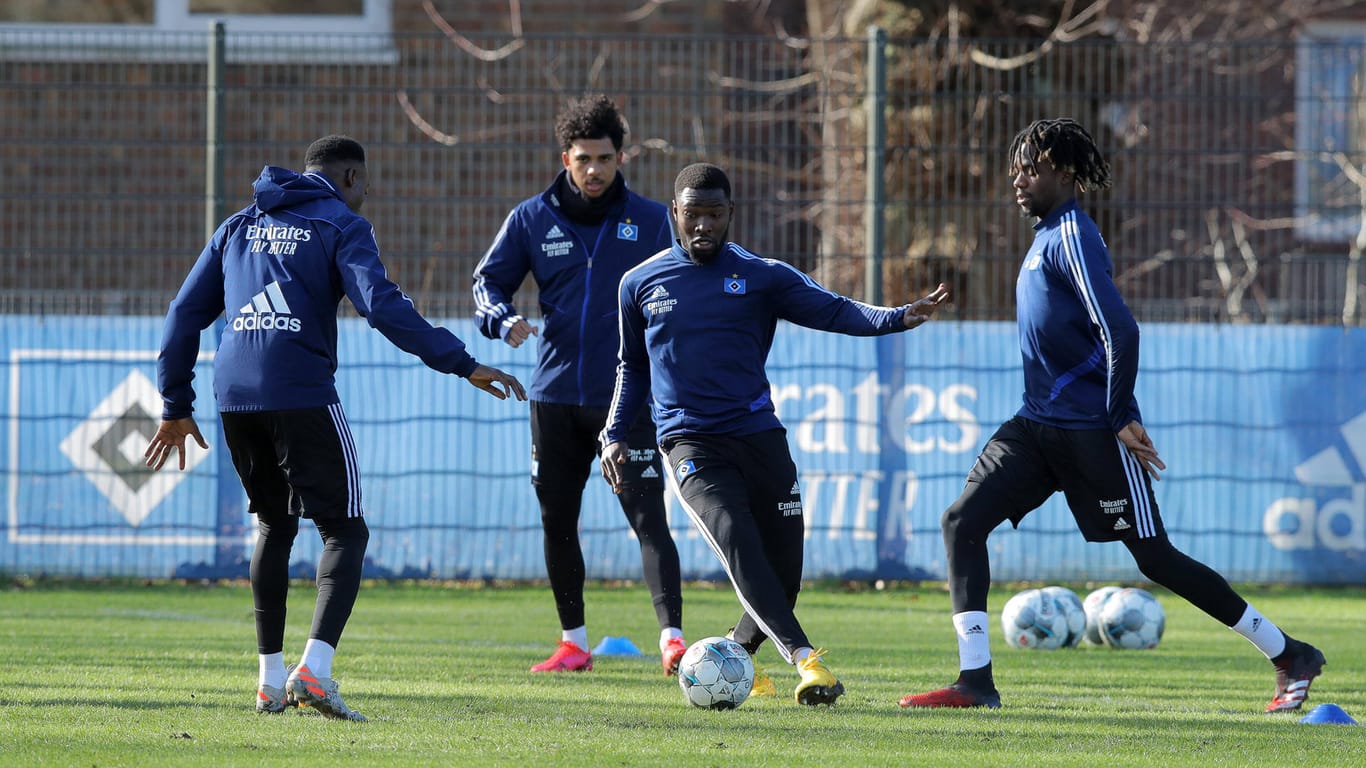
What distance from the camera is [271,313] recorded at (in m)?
6.00

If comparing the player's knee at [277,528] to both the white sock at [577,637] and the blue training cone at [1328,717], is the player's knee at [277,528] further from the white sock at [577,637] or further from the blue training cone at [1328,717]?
the blue training cone at [1328,717]

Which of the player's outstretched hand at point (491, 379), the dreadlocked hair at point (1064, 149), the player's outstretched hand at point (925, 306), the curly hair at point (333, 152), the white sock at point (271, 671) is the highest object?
the dreadlocked hair at point (1064, 149)

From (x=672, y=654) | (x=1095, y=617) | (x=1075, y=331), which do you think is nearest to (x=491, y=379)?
(x=672, y=654)

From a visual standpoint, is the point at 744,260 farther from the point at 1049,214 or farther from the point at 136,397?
the point at 136,397

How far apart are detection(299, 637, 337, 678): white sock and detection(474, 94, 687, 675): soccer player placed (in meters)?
1.81

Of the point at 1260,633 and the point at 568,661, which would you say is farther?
the point at 568,661

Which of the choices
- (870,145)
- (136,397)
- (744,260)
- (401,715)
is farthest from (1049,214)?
(136,397)

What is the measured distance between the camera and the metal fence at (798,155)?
468 inches

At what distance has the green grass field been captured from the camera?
5.30 metres

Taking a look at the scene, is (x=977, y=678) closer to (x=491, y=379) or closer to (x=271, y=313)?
(x=491, y=379)

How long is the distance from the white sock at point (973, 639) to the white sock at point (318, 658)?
7.45 feet

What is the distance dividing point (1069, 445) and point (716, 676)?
1.56m

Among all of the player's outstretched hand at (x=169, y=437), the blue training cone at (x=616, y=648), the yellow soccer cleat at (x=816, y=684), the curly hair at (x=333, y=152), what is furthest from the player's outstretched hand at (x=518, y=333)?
the blue training cone at (x=616, y=648)

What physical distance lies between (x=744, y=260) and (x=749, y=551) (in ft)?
3.75
